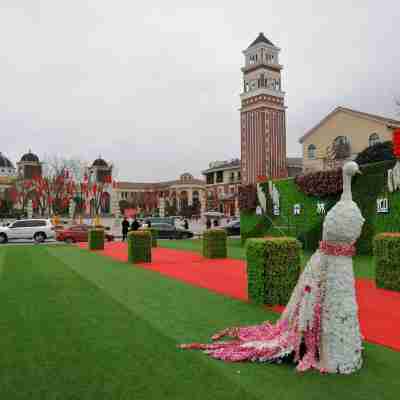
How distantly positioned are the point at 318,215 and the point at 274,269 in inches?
393

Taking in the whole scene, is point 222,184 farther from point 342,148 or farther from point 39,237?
point 39,237

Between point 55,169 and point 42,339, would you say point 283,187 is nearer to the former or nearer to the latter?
point 42,339

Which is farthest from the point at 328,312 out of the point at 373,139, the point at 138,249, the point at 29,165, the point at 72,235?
the point at 29,165

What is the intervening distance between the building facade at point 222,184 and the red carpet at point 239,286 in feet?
180

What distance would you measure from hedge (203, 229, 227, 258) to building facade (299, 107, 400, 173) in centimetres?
2835

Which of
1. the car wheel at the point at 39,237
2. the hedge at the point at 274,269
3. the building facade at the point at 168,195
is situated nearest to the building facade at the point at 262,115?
the building facade at the point at 168,195

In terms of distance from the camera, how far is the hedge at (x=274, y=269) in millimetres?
6805

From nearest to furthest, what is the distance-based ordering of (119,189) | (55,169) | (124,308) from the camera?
(124,308) < (55,169) < (119,189)

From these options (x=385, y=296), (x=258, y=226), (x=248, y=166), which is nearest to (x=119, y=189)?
(x=248, y=166)

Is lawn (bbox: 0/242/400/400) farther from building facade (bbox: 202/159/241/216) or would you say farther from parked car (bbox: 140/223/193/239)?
building facade (bbox: 202/159/241/216)

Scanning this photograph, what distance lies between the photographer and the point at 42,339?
16.5 feet

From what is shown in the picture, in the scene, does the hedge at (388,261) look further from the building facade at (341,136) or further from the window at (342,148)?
the window at (342,148)

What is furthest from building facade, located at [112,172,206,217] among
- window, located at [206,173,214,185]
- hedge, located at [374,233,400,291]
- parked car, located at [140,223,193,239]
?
hedge, located at [374,233,400,291]

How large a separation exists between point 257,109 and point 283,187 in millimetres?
39568
